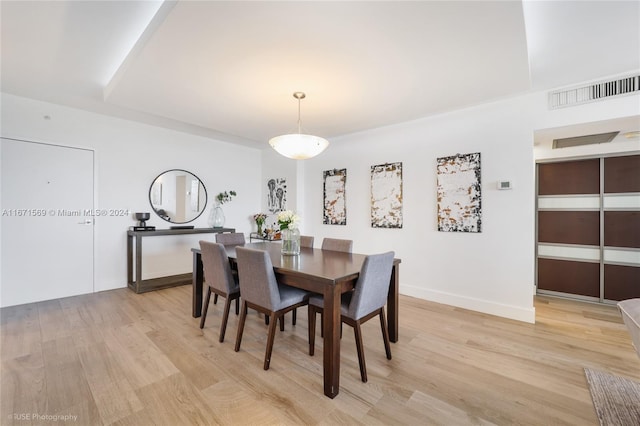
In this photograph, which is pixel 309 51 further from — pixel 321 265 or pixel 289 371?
pixel 289 371

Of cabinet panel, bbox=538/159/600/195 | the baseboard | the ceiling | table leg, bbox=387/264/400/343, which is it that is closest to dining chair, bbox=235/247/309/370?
table leg, bbox=387/264/400/343

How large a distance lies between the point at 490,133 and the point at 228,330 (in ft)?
11.8

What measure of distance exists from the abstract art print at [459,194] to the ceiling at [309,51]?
2.23 ft

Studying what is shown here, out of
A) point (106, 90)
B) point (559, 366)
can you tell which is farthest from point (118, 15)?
point (559, 366)

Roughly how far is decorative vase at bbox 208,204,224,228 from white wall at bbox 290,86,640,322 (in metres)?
2.37

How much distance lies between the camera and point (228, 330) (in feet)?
8.67

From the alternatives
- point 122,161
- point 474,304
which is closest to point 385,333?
point 474,304

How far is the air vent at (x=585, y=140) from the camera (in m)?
3.05

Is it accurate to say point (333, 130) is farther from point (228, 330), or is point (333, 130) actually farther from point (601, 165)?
point (601, 165)

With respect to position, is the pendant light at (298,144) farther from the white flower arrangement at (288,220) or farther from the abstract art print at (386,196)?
the abstract art print at (386,196)

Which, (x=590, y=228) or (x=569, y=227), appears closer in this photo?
(x=590, y=228)

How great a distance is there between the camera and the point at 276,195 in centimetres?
538

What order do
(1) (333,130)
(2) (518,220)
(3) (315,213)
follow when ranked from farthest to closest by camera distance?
(3) (315,213)
(1) (333,130)
(2) (518,220)

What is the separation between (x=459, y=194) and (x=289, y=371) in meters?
2.75
